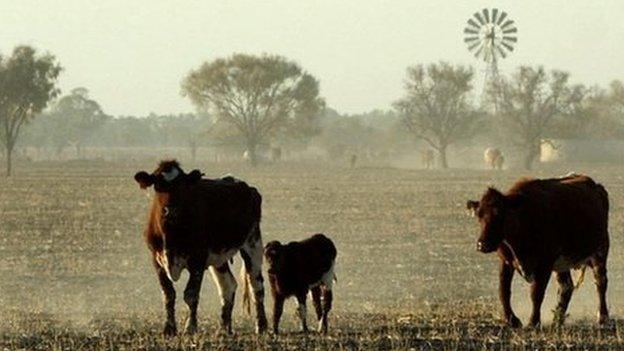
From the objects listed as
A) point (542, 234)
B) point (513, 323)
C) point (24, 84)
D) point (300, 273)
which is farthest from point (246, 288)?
point (24, 84)

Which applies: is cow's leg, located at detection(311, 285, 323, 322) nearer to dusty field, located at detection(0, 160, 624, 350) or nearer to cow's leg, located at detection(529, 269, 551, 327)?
dusty field, located at detection(0, 160, 624, 350)

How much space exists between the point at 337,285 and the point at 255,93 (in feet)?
339

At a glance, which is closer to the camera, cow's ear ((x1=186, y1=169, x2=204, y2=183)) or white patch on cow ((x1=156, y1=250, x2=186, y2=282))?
white patch on cow ((x1=156, y1=250, x2=186, y2=282))

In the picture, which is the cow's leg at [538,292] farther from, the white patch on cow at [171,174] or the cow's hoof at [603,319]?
the white patch on cow at [171,174]

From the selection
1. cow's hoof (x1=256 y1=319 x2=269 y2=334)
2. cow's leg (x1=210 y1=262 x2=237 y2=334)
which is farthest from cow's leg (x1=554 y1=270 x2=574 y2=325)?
cow's leg (x1=210 y1=262 x2=237 y2=334)

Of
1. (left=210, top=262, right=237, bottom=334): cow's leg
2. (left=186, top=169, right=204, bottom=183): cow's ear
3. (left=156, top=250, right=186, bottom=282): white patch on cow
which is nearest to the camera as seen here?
(left=156, top=250, right=186, bottom=282): white patch on cow

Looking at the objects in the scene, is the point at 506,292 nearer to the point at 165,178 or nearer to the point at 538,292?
the point at 538,292

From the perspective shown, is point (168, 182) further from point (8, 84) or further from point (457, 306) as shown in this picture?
point (8, 84)

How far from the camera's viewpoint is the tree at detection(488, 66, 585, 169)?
374 ft

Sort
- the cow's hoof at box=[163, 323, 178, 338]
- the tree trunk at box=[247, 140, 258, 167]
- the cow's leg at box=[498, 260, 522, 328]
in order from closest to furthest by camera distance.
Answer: the cow's hoof at box=[163, 323, 178, 338] < the cow's leg at box=[498, 260, 522, 328] < the tree trunk at box=[247, 140, 258, 167]

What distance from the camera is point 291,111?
130m

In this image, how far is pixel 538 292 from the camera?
1638 centimetres

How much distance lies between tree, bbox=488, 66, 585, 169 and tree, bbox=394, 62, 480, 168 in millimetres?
8735

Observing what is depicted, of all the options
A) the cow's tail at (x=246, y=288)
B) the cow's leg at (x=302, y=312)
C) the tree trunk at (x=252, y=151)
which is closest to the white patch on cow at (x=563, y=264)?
the cow's leg at (x=302, y=312)
